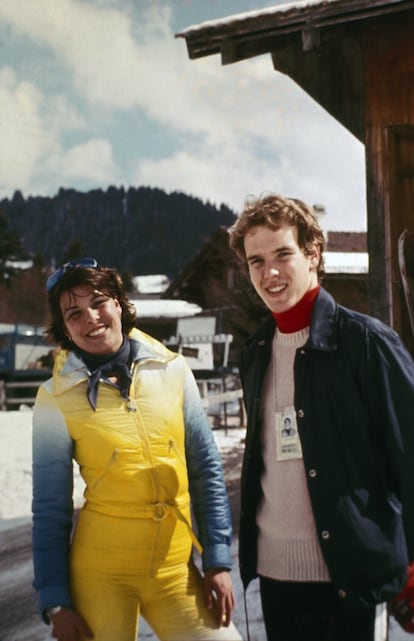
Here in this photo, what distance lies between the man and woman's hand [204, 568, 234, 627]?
8 centimetres

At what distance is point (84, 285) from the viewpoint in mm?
2047

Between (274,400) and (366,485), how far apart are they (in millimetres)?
380

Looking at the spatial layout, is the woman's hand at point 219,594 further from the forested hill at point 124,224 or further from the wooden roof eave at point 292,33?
the forested hill at point 124,224

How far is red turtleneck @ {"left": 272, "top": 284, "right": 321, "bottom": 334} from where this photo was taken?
192 cm

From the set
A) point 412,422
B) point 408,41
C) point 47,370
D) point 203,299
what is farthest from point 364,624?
point 203,299

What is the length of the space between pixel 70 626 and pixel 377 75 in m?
4.85

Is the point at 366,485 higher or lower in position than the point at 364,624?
higher

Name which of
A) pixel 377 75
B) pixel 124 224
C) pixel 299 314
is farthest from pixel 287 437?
pixel 124 224

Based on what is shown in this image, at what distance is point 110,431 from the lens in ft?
6.17

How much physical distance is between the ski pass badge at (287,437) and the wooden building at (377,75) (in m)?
3.43

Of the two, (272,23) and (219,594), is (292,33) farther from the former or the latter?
(219,594)

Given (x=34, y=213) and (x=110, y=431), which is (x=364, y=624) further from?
(x=34, y=213)

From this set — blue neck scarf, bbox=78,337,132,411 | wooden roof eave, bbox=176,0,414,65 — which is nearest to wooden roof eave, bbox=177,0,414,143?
wooden roof eave, bbox=176,0,414,65

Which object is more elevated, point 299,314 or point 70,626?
point 299,314
